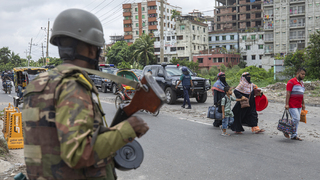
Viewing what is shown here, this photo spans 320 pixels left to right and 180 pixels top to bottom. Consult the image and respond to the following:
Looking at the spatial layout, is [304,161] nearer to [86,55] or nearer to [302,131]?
[302,131]

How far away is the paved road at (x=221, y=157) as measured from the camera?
16.1 feet

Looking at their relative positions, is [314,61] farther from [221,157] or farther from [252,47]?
[252,47]

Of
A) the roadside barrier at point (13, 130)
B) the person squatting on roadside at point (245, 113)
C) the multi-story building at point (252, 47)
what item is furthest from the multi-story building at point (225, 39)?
the roadside barrier at point (13, 130)

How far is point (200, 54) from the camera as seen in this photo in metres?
75.8

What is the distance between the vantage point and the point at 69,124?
1549 millimetres

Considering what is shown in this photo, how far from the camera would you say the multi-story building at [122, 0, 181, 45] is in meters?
95.9

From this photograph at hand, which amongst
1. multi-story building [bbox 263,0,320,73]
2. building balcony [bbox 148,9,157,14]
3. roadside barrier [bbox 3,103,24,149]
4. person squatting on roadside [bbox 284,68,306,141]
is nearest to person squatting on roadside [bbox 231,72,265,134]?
person squatting on roadside [bbox 284,68,306,141]

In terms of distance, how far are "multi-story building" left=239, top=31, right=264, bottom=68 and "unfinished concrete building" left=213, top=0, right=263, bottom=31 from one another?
9.90m

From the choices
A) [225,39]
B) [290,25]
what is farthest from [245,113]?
[225,39]

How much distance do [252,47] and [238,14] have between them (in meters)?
20.1

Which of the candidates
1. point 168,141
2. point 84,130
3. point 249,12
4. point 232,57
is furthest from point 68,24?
point 249,12

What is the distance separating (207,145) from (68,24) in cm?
548

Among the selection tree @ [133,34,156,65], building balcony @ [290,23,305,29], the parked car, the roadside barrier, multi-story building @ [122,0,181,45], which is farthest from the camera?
multi-story building @ [122,0,181,45]

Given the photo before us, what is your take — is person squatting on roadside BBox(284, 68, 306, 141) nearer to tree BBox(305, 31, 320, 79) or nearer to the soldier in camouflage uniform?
the soldier in camouflage uniform
